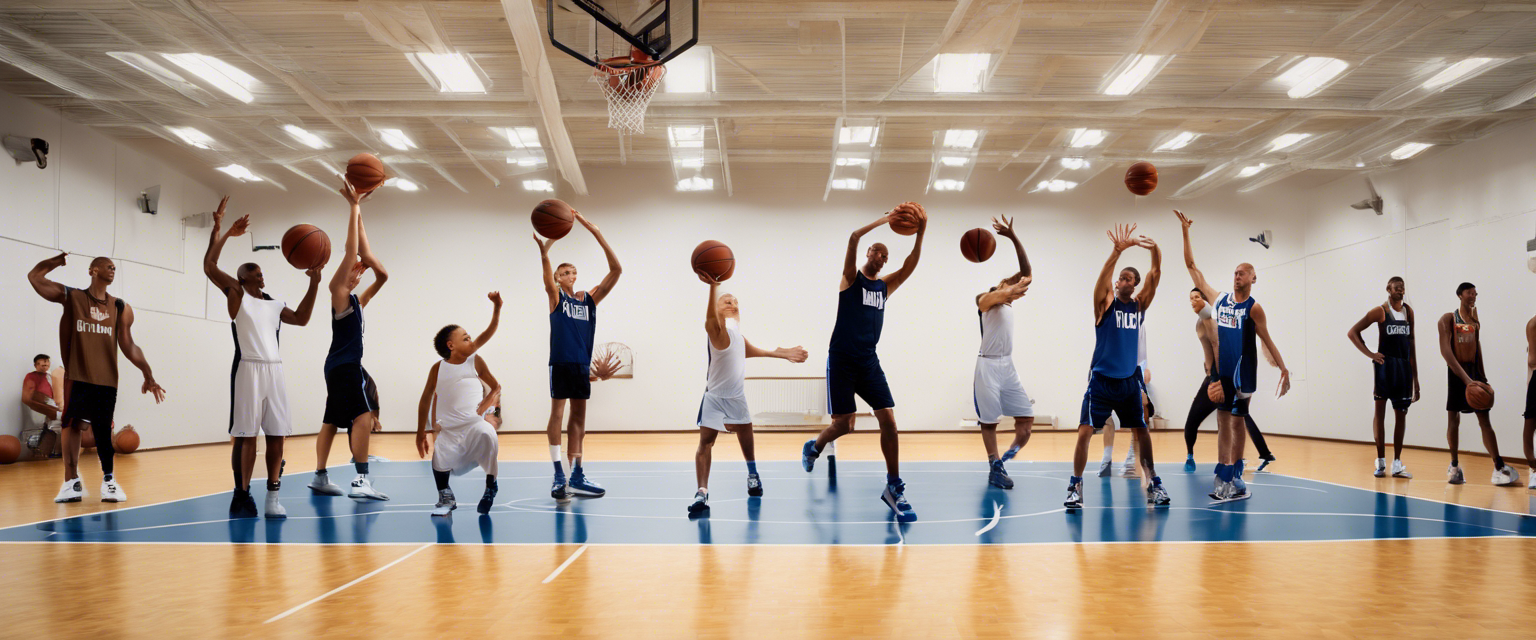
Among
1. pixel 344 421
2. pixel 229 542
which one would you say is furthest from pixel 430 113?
pixel 229 542

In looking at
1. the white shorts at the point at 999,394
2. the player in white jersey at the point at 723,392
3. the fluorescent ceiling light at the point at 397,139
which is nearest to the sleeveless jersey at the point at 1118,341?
the white shorts at the point at 999,394

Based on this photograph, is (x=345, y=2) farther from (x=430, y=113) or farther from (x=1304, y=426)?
(x=1304, y=426)

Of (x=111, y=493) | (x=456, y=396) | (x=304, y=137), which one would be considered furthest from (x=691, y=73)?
(x=111, y=493)

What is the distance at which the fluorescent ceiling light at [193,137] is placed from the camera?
11.3 meters

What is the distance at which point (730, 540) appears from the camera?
173 inches

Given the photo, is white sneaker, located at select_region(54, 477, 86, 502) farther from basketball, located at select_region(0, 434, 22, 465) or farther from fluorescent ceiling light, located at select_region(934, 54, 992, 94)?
fluorescent ceiling light, located at select_region(934, 54, 992, 94)

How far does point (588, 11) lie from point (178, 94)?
272 inches

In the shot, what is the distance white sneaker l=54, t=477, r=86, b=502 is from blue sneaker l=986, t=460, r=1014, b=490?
7153mm

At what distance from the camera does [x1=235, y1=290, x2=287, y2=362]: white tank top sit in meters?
5.21

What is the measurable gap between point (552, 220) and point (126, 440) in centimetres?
917

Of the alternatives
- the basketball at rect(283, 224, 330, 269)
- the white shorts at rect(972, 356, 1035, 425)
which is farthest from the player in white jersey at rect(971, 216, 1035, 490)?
the basketball at rect(283, 224, 330, 269)

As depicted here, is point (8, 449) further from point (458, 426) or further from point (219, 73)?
point (458, 426)

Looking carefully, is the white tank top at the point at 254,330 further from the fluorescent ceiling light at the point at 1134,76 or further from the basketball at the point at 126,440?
the fluorescent ceiling light at the point at 1134,76

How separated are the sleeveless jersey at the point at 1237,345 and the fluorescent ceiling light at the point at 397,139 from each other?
10.9 meters
